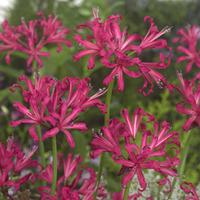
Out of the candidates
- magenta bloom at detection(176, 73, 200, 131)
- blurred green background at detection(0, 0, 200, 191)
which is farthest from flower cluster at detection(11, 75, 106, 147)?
blurred green background at detection(0, 0, 200, 191)

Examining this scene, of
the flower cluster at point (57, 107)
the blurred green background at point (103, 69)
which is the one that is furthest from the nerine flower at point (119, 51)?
the blurred green background at point (103, 69)

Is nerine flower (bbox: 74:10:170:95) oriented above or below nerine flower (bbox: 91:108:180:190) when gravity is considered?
above

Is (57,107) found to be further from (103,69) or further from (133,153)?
(103,69)

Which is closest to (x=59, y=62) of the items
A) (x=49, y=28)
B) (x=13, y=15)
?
(x=49, y=28)

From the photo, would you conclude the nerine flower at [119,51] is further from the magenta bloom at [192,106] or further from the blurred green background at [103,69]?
the blurred green background at [103,69]

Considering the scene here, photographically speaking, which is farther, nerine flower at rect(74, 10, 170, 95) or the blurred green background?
the blurred green background

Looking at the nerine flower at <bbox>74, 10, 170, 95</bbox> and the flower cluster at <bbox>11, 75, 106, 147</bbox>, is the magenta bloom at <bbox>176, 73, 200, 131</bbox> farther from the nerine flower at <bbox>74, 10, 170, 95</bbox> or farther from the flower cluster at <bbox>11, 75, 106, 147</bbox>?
the flower cluster at <bbox>11, 75, 106, 147</bbox>

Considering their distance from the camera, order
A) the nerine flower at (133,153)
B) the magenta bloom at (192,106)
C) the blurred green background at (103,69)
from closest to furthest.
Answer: the nerine flower at (133,153) → the magenta bloom at (192,106) → the blurred green background at (103,69)

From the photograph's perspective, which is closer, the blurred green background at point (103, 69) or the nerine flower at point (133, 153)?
the nerine flower at point (133, 153)
